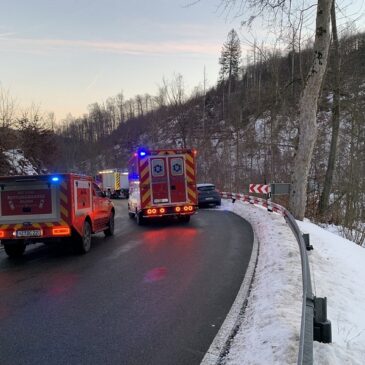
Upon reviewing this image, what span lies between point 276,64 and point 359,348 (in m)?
28.6

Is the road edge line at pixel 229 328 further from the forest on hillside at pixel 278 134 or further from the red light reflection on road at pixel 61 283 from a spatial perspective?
the forest on hillside at pixel 278 134

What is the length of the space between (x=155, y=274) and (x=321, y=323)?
4373 mm

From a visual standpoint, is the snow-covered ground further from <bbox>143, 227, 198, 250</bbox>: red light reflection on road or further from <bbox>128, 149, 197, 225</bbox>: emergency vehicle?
<bbox>128, 149, 197, 225</bbox>: emergency vehicle

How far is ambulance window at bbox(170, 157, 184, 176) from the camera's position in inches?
683

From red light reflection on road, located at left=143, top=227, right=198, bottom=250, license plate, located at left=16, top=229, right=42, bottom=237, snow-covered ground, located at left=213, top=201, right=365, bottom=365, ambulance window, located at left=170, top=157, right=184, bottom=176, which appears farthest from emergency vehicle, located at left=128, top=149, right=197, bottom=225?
license plate, located at left=16, top=229, right=42, bottom=237

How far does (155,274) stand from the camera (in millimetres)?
8328

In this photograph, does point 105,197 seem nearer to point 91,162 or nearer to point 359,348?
point 359,348

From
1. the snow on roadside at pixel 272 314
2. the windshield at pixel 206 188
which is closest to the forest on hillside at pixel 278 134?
the windshield at pixel 206 188

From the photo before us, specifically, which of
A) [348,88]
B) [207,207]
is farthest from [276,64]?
[207,207]

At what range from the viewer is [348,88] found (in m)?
24.2

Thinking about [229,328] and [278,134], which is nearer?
[229,328]

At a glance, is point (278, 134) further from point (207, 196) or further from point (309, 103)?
point (309, 103)

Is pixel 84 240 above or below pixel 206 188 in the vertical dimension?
below

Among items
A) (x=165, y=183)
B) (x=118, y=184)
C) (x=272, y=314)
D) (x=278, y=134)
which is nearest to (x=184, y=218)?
(x=165, y=183)
